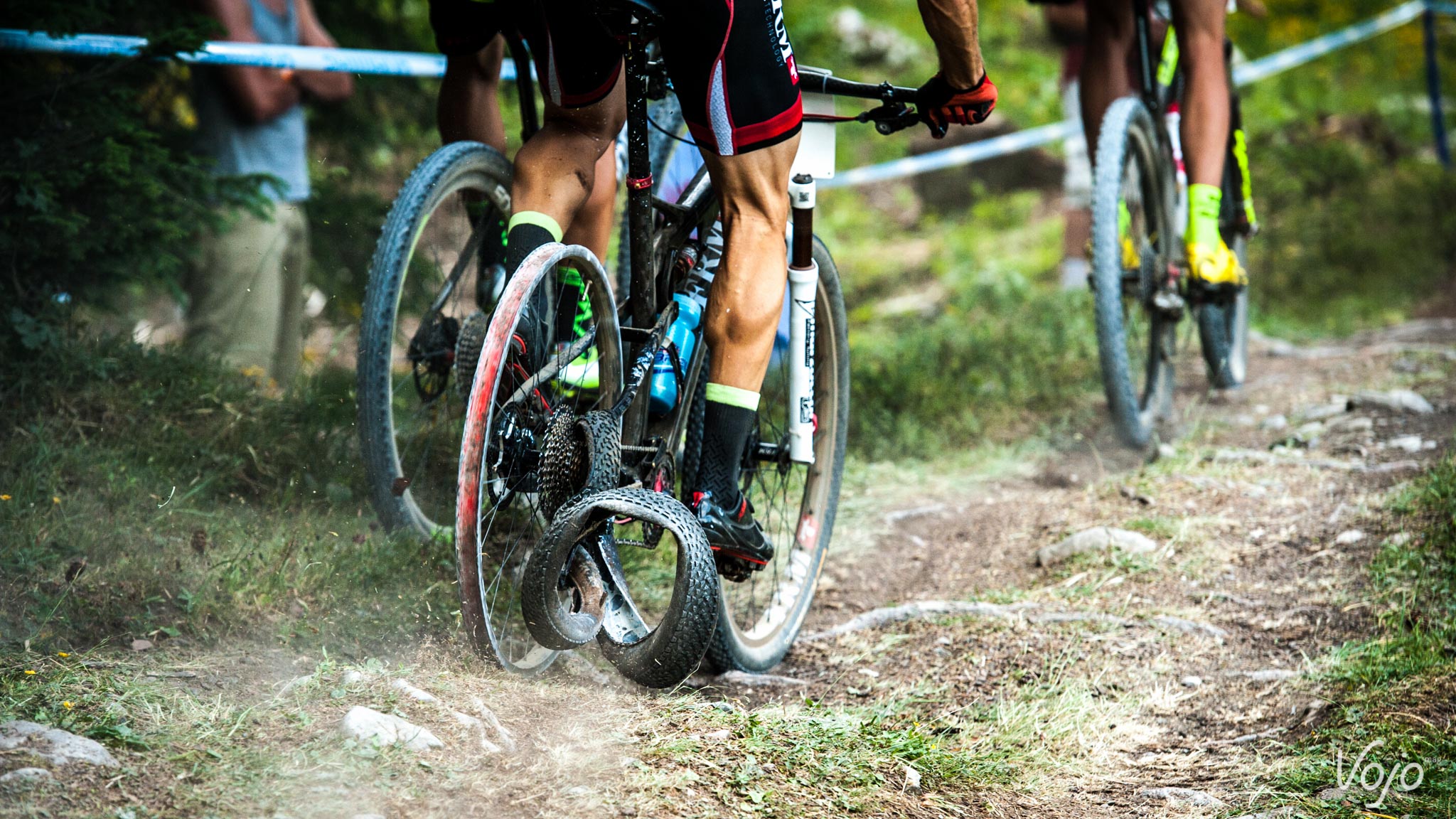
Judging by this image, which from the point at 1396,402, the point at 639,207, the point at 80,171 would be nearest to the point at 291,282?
the point at 80,171

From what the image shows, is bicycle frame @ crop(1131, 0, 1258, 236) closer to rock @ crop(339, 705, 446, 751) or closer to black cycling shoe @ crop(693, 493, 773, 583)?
black cycling shoe @ crop(693, 493, 773, 583)

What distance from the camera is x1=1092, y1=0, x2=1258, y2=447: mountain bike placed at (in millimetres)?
4168

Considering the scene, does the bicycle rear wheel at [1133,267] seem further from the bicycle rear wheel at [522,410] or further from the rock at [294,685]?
the rock at [294,685]

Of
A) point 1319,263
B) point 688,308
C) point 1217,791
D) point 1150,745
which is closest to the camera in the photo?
point 1217,791

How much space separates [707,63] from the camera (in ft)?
7.88

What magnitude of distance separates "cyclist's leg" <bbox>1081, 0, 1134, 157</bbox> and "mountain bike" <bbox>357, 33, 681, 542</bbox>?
8.20 ft

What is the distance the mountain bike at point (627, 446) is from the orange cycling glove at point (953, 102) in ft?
0.17

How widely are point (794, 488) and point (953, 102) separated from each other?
1109mm

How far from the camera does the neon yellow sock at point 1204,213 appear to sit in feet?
14.4

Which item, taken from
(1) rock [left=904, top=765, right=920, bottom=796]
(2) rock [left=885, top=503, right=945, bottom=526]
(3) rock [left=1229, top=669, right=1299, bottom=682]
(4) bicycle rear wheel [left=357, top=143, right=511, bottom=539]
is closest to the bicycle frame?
(2) rock [left=885, top=503, right=945, bottom=526]

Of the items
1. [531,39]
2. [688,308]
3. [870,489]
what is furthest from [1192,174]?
[531,39]

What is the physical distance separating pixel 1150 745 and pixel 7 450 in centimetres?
280

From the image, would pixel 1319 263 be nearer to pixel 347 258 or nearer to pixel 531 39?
pixel 347 258

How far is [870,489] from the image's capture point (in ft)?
14.4
